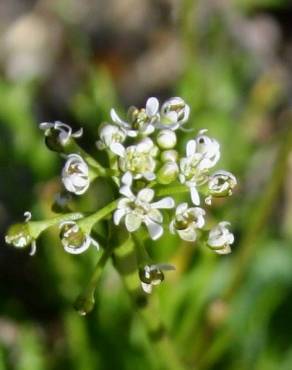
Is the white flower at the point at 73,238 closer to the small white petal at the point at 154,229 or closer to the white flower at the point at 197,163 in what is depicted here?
the small white petal at the point at 154,229

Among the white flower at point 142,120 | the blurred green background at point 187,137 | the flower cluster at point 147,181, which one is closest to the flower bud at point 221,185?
the flower cluster at point 147,181

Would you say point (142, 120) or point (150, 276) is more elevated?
point (142, 120)

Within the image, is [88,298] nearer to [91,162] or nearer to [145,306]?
[145,306]

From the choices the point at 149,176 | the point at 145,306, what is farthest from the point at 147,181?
the point at 145,306

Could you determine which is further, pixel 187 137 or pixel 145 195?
pixel 187 137

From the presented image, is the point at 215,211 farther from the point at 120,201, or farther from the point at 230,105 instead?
the point at 120,201

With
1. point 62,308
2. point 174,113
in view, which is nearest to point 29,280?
point 62,308

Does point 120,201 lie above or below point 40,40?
above
